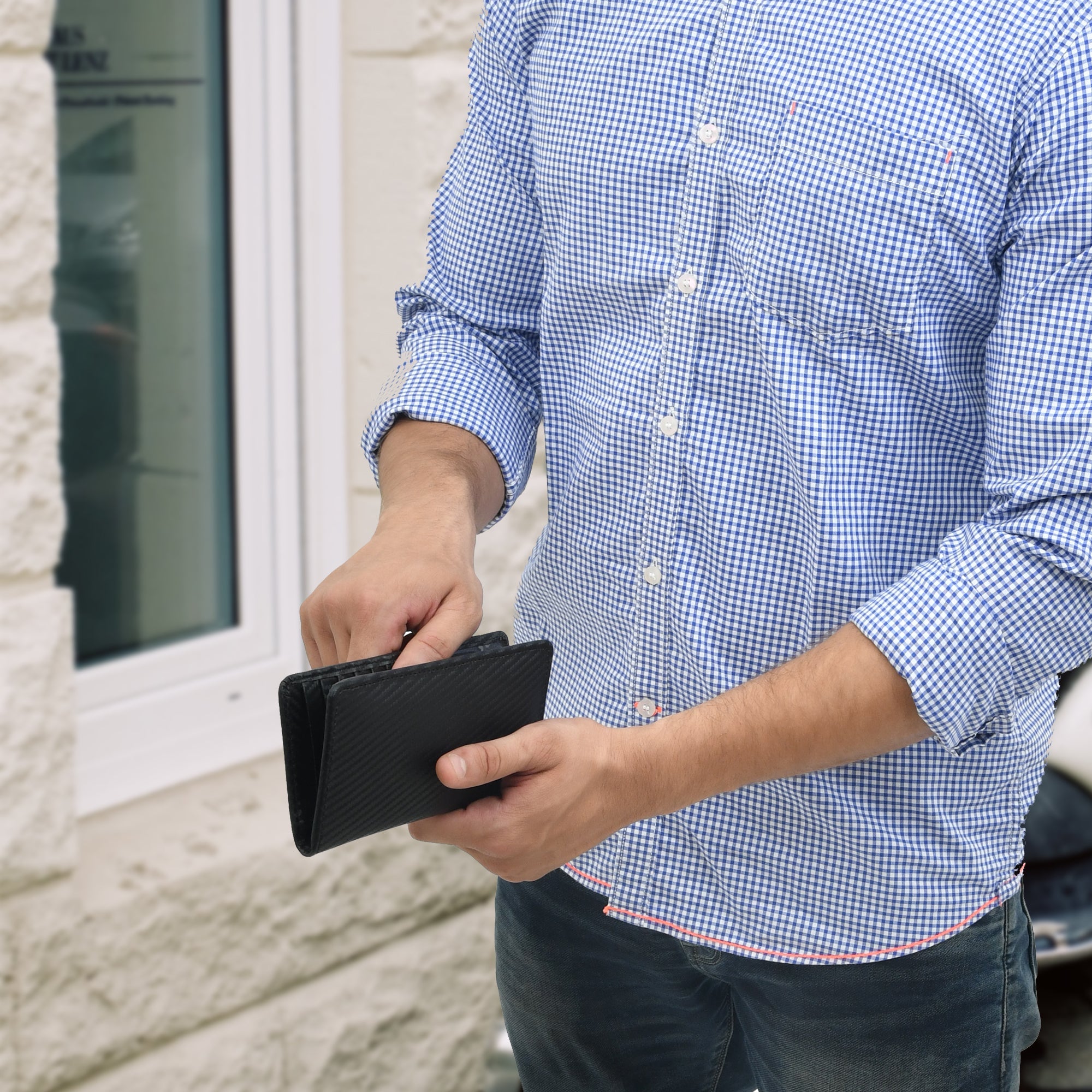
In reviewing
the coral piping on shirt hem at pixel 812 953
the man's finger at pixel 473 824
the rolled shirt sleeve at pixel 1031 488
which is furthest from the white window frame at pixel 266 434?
the rolled shirt sleeve at pixel 1031 488

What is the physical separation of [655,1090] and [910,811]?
1.56 feet

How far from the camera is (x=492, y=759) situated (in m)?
1.14

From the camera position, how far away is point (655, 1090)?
1.61 meters

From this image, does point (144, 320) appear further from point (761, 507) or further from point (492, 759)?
point (492, 759)

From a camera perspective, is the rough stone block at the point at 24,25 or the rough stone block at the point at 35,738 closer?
the rough stone block at the point at 24,25

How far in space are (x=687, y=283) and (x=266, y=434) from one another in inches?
59.8

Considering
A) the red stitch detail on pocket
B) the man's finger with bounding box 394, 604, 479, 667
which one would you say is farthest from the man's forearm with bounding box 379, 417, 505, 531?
the red stitch detail on pocket

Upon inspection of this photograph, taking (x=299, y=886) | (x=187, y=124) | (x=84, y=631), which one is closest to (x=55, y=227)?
(x=187, y=124)

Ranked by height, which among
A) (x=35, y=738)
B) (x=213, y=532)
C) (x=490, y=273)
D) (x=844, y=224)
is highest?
(x=844, y=224)

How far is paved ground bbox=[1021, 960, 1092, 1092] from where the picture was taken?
10.7 feet

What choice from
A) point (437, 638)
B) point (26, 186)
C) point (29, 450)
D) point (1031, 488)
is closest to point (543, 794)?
point (437, 638)

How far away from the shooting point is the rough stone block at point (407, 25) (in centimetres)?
252

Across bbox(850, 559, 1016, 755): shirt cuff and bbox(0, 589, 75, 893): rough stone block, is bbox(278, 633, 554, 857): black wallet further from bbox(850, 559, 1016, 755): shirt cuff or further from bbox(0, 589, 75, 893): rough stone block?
bbox(0, 589, 75, 893): rough stone block

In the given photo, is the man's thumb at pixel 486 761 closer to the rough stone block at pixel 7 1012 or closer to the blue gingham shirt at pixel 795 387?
the blue gingham shirt at pixel 795 387
